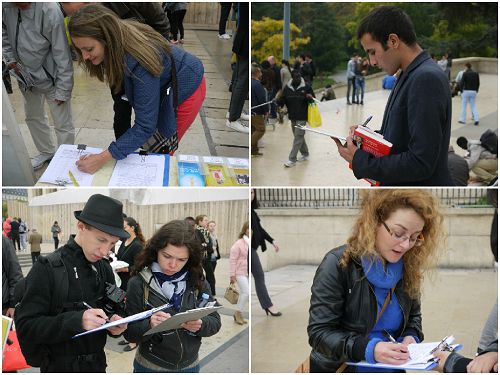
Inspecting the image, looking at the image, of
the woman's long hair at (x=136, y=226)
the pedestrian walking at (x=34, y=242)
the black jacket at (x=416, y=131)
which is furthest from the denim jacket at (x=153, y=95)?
the black jacket at (x=416, y=131)

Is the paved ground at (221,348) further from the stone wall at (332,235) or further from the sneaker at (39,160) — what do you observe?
the stone wall at (332,235)

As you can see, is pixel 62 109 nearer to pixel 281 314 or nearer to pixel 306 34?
pixel 281 314

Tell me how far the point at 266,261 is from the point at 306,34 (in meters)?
4.72

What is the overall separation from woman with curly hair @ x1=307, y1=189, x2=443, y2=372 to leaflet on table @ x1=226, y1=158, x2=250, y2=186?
112 centimetres

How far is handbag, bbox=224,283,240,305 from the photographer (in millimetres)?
3932

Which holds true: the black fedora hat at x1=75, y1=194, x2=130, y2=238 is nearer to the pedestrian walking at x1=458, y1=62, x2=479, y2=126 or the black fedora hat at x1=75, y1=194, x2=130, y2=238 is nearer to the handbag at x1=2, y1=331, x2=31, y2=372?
the handbag at x1=2, y1=331, x2=31, y2=372

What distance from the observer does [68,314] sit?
244cm

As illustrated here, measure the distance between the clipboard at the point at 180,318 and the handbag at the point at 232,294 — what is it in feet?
4.35

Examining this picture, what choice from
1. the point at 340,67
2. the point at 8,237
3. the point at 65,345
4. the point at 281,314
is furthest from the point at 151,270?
the point at 340,67

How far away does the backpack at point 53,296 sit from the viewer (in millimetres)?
2430

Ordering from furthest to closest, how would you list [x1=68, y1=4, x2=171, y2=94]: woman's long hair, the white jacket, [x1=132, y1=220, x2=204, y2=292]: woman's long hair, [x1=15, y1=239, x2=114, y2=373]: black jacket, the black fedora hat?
the white jacket < [x1=132, y1=220, x2=204, y2=292]: woman's long hair < [x1=68, y1=4, x2=171, y2=94]: woman's long hair < the black fedora hat < [x1=15, y1=239, x2=114, y2=373]: black jacket

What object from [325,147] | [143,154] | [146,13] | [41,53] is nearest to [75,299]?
[143,154]

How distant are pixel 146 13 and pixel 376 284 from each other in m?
2.01

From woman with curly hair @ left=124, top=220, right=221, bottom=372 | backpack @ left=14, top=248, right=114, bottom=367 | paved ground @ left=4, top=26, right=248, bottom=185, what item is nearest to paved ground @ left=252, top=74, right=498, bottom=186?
paved ground @ left=4, top=26, right=248, bottom=185
